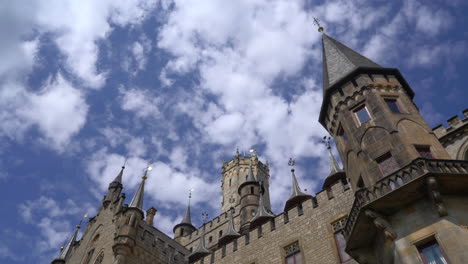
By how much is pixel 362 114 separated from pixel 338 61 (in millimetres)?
4844

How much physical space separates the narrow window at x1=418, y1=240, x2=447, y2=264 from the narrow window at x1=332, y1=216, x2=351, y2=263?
6595 mm

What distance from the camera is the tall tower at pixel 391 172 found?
37.1 ft

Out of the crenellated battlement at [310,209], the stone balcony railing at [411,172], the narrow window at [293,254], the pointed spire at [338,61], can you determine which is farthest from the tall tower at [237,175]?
the stone balcony railing at [411,172]

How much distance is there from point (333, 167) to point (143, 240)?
15.0 meters

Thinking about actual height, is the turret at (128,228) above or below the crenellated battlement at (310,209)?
above

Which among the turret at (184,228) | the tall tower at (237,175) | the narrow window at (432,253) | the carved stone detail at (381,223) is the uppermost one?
the tall tower at (237,175)

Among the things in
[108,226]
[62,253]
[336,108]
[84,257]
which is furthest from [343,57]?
[62,253]

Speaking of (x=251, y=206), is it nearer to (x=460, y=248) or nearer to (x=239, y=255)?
(x=239, y=255)

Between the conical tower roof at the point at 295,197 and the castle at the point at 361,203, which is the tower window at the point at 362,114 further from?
the conical tower roof at the point at 295,197

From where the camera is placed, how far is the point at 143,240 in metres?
26.7

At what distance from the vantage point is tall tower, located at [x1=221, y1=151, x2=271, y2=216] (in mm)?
56375

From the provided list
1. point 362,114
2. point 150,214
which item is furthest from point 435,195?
point 150,214

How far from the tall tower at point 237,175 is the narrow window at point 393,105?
39379 mm

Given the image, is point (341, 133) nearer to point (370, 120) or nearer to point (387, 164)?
point (370, 120)
